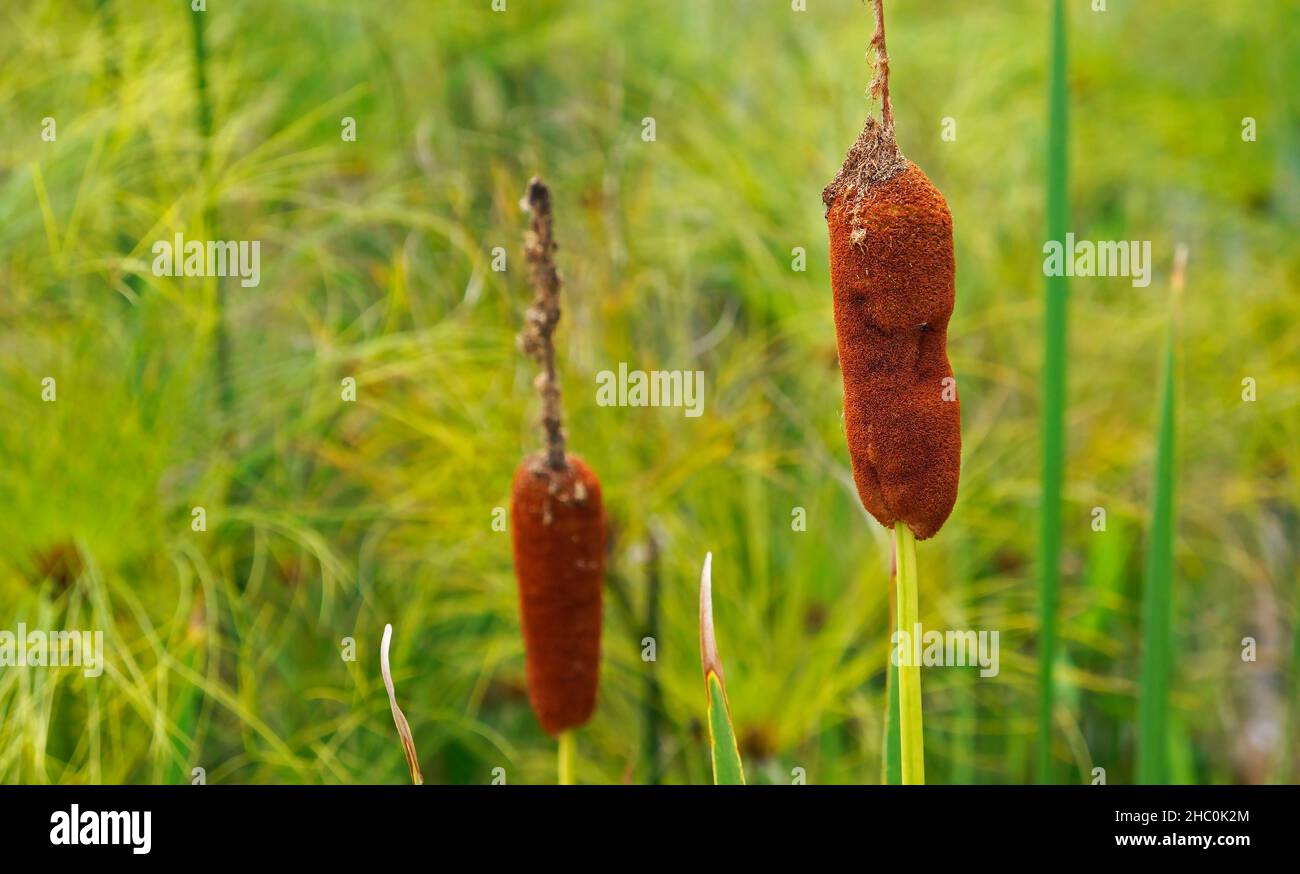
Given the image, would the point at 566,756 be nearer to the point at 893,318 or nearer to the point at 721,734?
the point at 721,734

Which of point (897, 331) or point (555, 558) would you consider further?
point (555, 558)

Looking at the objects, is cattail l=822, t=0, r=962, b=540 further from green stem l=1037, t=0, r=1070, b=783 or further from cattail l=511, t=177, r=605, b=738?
green stem l=1037, t=0, r=1070, b=783

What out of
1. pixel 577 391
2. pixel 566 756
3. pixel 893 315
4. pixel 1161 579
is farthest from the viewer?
pixel 577 391

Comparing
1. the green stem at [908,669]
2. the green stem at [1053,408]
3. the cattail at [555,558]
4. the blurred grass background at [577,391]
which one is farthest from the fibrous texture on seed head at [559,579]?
the blurred grass background at [577,391]

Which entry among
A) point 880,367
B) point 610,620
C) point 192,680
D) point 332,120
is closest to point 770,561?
point 610,620

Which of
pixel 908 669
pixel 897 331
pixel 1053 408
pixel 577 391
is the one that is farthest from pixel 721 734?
pixel 577 391

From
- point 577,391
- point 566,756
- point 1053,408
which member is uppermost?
point 577,391
